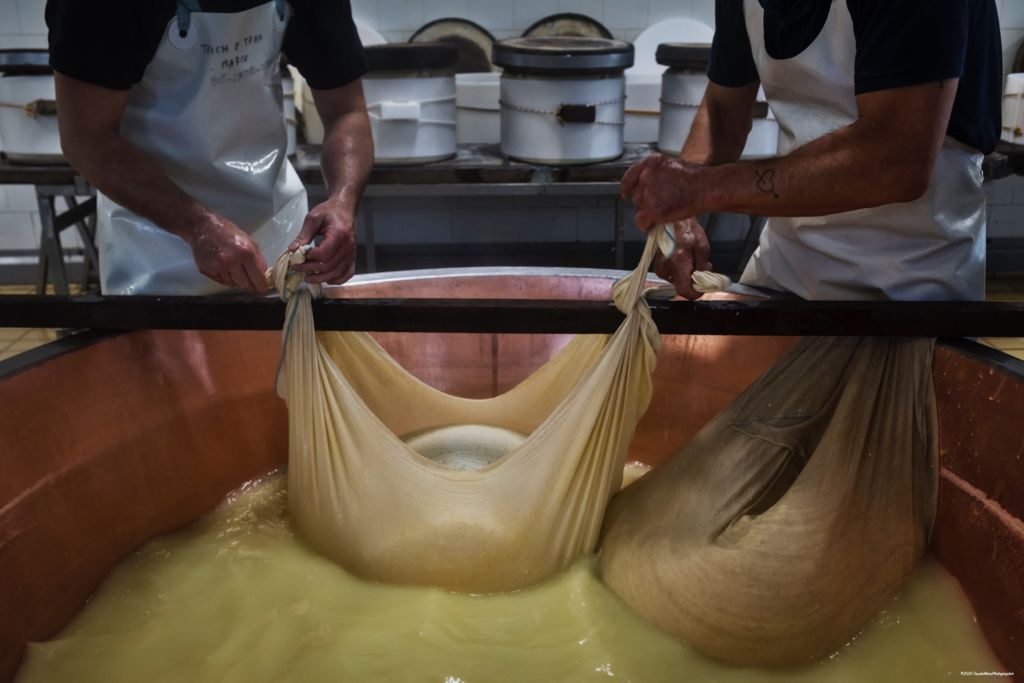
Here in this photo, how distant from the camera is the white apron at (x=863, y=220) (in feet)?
3.88

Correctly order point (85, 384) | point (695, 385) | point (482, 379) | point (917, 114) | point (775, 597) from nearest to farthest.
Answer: point (917, 114) → point (775, 597) → point (85, 384) → point (695, 385) → point (482, 379)

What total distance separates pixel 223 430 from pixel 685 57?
2.10 m

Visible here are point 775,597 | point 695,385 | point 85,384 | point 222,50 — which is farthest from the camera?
point 695,385

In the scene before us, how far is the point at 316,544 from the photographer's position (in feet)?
4.66

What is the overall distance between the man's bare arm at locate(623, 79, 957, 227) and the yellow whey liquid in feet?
2.01

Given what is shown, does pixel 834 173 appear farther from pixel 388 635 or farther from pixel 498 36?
pixel 498 36

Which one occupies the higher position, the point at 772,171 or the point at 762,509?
the point at 772,171

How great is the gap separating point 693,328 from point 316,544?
725 millimetres

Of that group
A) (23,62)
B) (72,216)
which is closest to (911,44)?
(23,62)

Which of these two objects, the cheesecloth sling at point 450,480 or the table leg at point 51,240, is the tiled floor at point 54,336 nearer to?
the table leg at point 51,240

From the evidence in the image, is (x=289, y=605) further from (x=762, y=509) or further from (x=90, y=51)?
(x=90, y=51)

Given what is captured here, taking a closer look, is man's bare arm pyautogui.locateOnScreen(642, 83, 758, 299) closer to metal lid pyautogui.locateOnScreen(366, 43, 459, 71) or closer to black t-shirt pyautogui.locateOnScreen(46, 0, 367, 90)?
black t-shirt pyautogui.locateOnScreen(46, 0, 367, 90)

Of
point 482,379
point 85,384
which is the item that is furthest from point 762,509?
point 85,384

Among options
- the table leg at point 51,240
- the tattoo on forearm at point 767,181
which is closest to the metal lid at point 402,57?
the table leg at point 51,240
